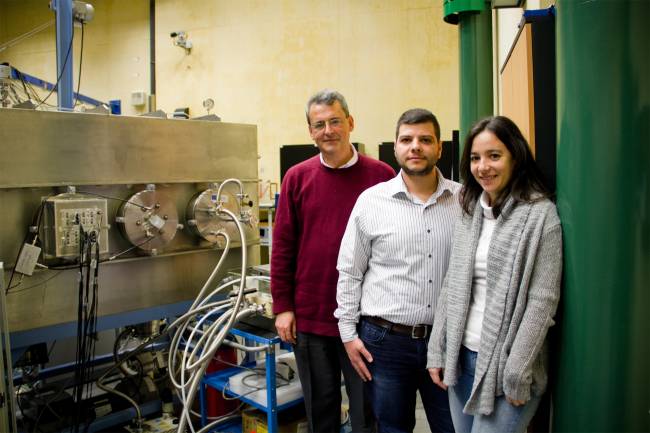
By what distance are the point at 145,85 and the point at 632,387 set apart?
20.7 ft

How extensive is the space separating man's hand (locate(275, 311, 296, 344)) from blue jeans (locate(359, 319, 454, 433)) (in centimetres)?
35

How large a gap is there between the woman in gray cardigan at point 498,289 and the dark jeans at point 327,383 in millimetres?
568

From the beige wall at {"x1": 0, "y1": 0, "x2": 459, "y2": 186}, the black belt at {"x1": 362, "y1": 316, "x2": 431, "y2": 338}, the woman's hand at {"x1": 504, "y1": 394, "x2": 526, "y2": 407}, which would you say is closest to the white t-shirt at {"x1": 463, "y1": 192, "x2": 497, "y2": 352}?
the woman's hand at {"x1": 504, "y1": 394, "x2": 526, "y2": 407}

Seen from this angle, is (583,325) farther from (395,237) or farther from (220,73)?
(220,73)

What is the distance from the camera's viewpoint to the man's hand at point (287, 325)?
1982mm

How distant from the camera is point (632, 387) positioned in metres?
1.07

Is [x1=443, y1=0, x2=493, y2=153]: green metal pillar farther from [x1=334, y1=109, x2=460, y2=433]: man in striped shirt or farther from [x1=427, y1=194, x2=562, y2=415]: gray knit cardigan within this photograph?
[x1=427, y1=194, x2=562, y2=415]: gray knit cardigan

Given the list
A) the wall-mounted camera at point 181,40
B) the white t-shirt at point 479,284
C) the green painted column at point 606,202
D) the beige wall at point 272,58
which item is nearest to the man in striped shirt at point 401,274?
the white t-shirt at point 479,284

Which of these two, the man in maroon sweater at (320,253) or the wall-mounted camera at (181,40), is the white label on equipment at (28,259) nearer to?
the man in maroon sweater at (320,253)

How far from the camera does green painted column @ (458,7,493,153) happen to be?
248cm

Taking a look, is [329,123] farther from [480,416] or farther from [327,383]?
[480,416]

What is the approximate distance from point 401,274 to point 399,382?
13.2 inches

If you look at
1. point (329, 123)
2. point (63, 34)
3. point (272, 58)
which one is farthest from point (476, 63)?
point (272, 58)

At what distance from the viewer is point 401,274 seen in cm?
163
